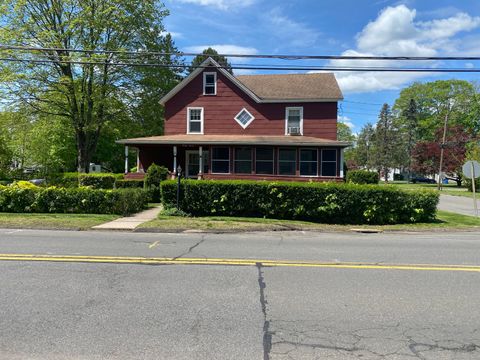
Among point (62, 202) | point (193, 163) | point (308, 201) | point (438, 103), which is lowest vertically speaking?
point (62, 202)

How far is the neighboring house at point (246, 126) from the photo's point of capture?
2344cm

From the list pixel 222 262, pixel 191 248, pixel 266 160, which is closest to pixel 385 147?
pixel 266 160

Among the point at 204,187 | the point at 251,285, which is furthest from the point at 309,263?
the point at 204,187

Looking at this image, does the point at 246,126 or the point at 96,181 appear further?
the point at 246,126

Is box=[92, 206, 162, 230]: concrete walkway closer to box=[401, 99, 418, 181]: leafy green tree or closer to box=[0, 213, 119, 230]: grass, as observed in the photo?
box=[0, 213, 119, 230]: grass

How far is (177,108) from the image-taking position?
2600 centimetres

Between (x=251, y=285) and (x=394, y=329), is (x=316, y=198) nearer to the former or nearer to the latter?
(x=251, y=285)

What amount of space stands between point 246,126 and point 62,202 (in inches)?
545

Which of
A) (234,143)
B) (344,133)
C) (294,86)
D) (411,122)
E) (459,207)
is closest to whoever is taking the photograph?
(234,143)

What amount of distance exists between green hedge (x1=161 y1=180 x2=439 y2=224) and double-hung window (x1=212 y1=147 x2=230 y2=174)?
30.2 feet

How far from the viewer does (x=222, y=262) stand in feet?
24.0

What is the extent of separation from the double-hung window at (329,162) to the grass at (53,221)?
13.5 meters

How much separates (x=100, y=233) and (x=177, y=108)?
1618 centimetres

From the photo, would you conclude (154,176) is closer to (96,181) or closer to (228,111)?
(96,181)
